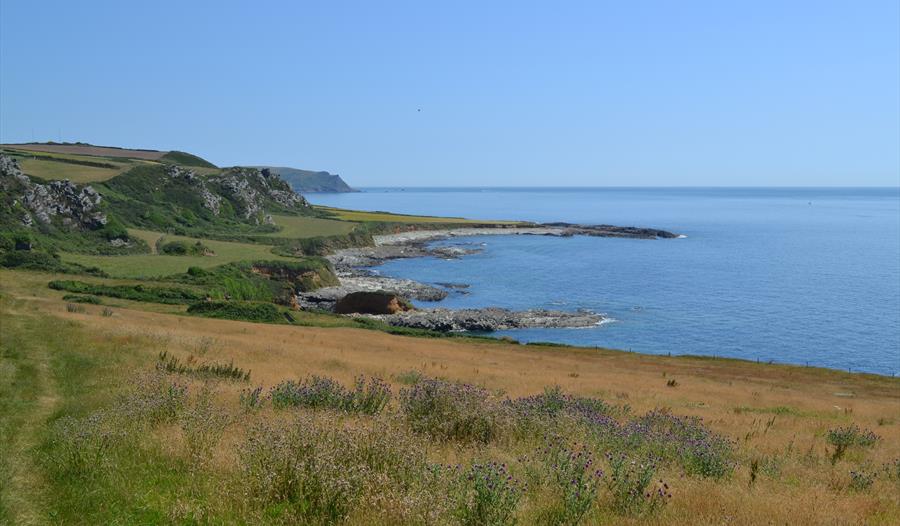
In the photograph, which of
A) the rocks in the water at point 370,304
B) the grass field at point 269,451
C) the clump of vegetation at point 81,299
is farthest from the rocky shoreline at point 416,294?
the grass field at point 269,451

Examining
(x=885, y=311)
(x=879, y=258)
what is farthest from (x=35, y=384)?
(x=879, y=258)

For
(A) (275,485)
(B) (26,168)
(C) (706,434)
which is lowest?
(C) (706,434)

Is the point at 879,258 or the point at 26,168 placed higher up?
the point at 26,168

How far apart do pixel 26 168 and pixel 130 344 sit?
105 m

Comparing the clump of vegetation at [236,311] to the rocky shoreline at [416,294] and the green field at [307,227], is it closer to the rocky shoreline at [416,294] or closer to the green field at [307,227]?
the rocky shoreline at [416,294]

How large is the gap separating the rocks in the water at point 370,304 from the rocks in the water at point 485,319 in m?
1.21

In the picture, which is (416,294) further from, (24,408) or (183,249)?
(24,408)

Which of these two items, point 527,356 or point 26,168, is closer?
point 527,356

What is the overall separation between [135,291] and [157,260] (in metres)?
22.5

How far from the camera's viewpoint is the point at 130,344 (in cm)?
2080

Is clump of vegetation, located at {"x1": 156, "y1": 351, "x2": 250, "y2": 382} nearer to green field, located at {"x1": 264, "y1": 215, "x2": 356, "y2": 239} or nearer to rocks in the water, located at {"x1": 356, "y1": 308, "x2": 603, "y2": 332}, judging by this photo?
rocks in the water, located at {"x1": 356, "y1": 308, "x2": 603, "y2": 332}

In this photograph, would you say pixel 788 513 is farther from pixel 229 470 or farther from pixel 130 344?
pixel 130 344

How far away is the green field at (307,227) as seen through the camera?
123069 mm

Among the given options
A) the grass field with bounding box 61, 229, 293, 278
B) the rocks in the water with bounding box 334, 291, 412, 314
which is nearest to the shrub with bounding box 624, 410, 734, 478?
the rocks in the water with bounding box 334, 291, 412, 314
